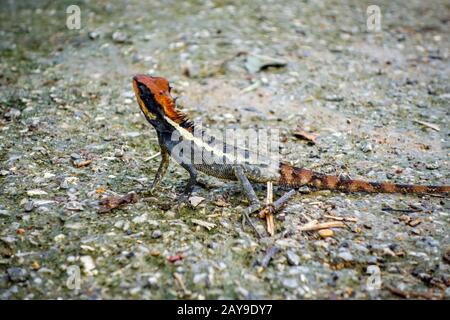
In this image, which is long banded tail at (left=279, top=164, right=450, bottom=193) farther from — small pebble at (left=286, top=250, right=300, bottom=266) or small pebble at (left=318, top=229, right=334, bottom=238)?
small pebble at (left=286, top=250, right=300, bottom=266)

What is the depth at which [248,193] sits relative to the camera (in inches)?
187

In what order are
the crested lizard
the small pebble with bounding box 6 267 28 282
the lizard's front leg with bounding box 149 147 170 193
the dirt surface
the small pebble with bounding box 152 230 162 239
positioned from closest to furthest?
the small pebble with bounding box 6 267 28 282, the dirt surface, the small pebble with bounding box 152 230 162 239, the crested lizard, the lizard's front leg with bounding box 149 147 170 193

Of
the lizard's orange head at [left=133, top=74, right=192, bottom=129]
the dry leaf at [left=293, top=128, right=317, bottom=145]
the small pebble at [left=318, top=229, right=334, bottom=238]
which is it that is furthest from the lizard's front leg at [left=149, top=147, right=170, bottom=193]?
the dry leaf at [left=293, top=128, right=317, bottom=145]

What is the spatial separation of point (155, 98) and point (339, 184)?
210 centimetres

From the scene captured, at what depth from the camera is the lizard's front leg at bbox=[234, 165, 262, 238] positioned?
15.0ft

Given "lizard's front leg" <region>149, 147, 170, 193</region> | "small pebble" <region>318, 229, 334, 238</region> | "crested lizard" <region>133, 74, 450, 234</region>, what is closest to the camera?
"small pebble" <region>318, 229, 334, 238</region>

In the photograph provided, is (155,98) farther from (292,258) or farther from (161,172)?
(292,258)

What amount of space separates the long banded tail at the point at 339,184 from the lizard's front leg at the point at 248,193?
1.34 feet

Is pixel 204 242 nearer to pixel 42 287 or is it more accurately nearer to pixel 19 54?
pixel 42 287

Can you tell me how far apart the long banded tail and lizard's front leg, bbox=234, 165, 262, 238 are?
0.41 meters

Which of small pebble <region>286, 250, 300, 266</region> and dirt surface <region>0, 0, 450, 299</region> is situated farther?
small pebble <region>286, 250, 300, 266</region>

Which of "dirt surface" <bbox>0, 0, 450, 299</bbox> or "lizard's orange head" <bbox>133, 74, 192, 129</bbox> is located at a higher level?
"lizard's orange head" <bbox>133, 74, 192, 129</bbox>
